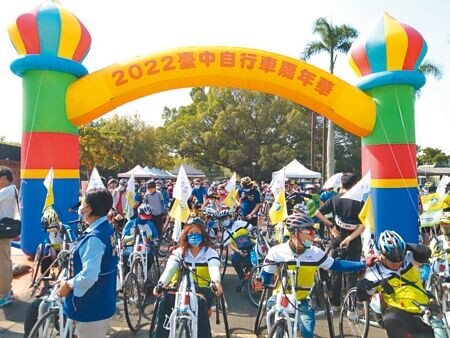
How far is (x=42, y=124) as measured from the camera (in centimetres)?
796

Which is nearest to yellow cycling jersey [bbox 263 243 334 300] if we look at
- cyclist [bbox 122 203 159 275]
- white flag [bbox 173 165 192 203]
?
white flag [bbox 173 165 192 203]

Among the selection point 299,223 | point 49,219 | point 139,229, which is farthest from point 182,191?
point 299,223

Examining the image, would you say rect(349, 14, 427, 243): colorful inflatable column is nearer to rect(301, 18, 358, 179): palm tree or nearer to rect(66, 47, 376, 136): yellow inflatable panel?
rect(66, 47, 376, 136): yellow inflatable panel

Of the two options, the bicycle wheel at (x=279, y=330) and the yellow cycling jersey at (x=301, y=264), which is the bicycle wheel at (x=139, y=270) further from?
the bicycle wheel at (x=279, y=330)

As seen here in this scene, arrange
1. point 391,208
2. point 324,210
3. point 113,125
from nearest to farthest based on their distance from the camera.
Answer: point 324,210, point 391,208, point 113,125

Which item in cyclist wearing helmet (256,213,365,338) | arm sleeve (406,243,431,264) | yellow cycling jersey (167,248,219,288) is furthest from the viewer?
yellow cycling jersey (167,248,219,288)

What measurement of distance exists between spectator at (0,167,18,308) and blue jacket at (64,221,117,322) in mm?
3309

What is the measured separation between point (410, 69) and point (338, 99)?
153 centimetres

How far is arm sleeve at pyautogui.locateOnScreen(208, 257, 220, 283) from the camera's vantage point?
411 centimetres

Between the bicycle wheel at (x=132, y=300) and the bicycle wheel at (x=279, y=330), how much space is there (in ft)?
7.74

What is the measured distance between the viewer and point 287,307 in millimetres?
3746

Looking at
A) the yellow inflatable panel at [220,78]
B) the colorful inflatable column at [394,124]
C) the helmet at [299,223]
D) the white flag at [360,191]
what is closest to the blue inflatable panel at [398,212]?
the colorful inflatable column at [394,124]

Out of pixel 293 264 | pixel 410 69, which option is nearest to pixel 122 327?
pixel 293 264

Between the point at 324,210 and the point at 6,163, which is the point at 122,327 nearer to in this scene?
the point at 324,210
